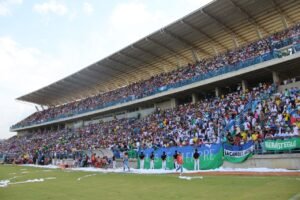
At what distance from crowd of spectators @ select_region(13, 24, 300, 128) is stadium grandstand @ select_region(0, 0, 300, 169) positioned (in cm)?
17

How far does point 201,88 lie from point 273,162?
1709 cm

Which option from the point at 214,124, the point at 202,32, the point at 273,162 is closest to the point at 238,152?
the point at 273,162

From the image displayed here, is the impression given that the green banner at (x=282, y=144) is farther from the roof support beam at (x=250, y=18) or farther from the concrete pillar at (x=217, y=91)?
the roof support beam at (x=250, y=18)

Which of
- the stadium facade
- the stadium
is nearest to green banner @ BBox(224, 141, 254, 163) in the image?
the stadium

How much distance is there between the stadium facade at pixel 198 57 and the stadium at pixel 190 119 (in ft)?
0.39

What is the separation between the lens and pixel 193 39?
1485 inches

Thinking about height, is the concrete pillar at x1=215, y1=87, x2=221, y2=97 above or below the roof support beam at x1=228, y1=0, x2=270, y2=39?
below

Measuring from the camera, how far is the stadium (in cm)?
1589

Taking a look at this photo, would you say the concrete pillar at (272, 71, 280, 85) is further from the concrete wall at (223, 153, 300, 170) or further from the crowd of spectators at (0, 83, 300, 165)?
the concrete wall at (223, 153, 300, 170)

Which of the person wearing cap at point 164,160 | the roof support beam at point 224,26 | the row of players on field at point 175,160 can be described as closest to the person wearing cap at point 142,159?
the row of players on field at point 175,160

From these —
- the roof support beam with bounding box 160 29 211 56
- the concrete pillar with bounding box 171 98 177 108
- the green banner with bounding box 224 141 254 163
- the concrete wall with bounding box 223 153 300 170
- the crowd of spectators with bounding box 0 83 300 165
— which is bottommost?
the concrete wall with bounding box 223 153 300 170

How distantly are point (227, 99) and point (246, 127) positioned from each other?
786 centimetres

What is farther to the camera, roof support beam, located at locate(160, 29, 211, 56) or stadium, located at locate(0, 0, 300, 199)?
roof support beam, located at locate(160, 29, 211, 56)

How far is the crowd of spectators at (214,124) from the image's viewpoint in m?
20.8
